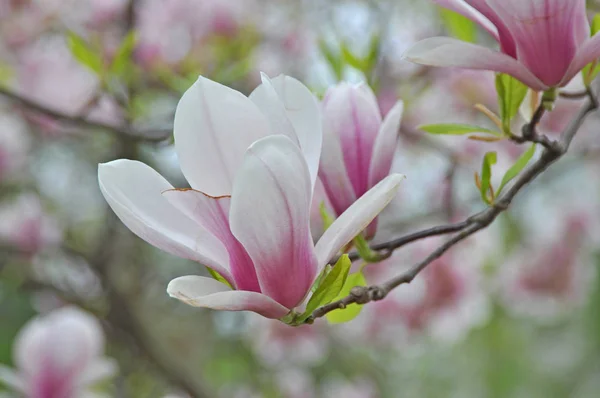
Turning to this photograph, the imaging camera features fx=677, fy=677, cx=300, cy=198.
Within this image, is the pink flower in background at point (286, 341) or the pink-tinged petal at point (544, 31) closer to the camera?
the pink-tinged petal at point (544, 31)

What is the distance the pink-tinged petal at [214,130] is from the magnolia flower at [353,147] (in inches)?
4.5

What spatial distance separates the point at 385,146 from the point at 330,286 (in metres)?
0.13

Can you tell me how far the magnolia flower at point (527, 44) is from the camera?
0.43 meters

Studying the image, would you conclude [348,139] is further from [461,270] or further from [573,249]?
[573,249]

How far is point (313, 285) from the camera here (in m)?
0.42

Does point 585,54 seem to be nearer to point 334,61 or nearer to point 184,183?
point 334,61

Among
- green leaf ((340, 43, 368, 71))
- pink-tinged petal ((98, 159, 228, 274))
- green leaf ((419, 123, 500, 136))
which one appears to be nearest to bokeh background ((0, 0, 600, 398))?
green leaf ((340, 43, 368, 71))

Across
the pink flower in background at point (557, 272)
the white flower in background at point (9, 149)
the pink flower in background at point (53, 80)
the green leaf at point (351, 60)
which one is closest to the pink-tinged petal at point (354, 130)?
the green leaf at point (351, 60)

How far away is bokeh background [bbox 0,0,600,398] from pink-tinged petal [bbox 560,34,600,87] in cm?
34

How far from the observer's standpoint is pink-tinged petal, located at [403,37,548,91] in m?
0.44

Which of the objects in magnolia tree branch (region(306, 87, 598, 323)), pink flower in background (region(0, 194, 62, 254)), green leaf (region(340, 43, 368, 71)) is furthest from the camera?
pink flower in background (region(0, 194, 62, 254))

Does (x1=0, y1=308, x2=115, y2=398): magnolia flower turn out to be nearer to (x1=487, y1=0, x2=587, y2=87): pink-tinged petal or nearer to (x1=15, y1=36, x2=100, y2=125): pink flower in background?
(x1=487, y1=0, x2=587, y2=87): pink-tinged petal

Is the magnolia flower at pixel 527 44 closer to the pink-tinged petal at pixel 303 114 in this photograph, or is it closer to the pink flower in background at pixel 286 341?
the pink-tinged petal at pixel 303 114

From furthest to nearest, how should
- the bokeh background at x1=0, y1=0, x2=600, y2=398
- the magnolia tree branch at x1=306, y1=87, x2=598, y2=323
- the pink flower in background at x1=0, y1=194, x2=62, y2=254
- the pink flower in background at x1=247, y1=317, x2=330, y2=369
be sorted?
the pink flower in background at x1=247, y1=317, x2=330, y2=369 < the pink flower in background at x1=0, y1=194, x2=62, y2=254 < the bokeh background at x1=0, y1=0, x2=600, y2=398 < the magnolia tree branch at x1=306, y1=87, x2=598, y2=323
